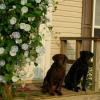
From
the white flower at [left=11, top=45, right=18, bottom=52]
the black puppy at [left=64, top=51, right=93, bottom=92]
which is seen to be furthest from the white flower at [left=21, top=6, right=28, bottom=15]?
the black puppy at [left=64, top=51, right=93, bottom=92]

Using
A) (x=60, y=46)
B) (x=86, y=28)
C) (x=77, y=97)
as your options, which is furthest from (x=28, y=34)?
(x=86, y=28)

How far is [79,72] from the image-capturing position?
761 cm

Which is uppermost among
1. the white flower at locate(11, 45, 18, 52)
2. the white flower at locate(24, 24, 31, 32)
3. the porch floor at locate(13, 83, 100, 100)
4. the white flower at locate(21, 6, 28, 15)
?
the white flower at locate(21, 6, 28, 15)

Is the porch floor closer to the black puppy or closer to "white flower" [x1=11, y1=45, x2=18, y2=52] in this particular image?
the black puppy

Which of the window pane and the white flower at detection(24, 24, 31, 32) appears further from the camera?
the window pane

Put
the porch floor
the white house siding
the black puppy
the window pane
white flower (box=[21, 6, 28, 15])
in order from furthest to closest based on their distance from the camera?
the window pane
the white house siding
the black puppy
the porch floor
white flower (box=[21, 6, 28, 15])

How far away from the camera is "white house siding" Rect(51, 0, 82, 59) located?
30.1 ft

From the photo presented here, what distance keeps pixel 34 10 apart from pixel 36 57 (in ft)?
2.27

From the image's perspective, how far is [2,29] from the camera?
5836 millimetres

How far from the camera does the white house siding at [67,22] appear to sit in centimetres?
917

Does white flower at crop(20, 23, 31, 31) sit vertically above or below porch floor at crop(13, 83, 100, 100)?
above

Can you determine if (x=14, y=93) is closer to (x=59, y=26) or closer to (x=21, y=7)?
(x=21, y=7)

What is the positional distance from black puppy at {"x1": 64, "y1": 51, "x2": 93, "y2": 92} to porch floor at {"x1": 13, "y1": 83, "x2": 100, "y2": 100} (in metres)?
0.15

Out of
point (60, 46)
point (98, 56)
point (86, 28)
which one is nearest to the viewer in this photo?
point (98, 56)
